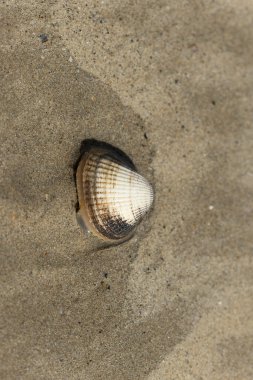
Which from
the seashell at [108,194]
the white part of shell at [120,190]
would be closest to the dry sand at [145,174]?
the seashell at [108,194]

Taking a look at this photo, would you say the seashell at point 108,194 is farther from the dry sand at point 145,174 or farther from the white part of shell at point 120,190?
the dry sand at point 145,174

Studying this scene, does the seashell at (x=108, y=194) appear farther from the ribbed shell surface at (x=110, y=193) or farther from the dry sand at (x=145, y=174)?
the dry sand at (x=145, y=174)

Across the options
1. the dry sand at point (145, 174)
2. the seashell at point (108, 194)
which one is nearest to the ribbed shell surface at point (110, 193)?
the seashell at point (108, 194)

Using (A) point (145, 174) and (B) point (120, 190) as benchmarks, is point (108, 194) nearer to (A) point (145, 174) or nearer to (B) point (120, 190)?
(B) point (120, 190)

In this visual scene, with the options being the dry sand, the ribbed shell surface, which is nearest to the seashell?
the ribbed shell surface

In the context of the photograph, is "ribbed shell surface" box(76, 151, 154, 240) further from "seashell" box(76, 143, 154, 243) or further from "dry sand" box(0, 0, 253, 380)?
"dry sand" box(0, 0, 253, 380)

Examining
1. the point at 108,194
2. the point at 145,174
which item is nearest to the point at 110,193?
the point at 108,194
